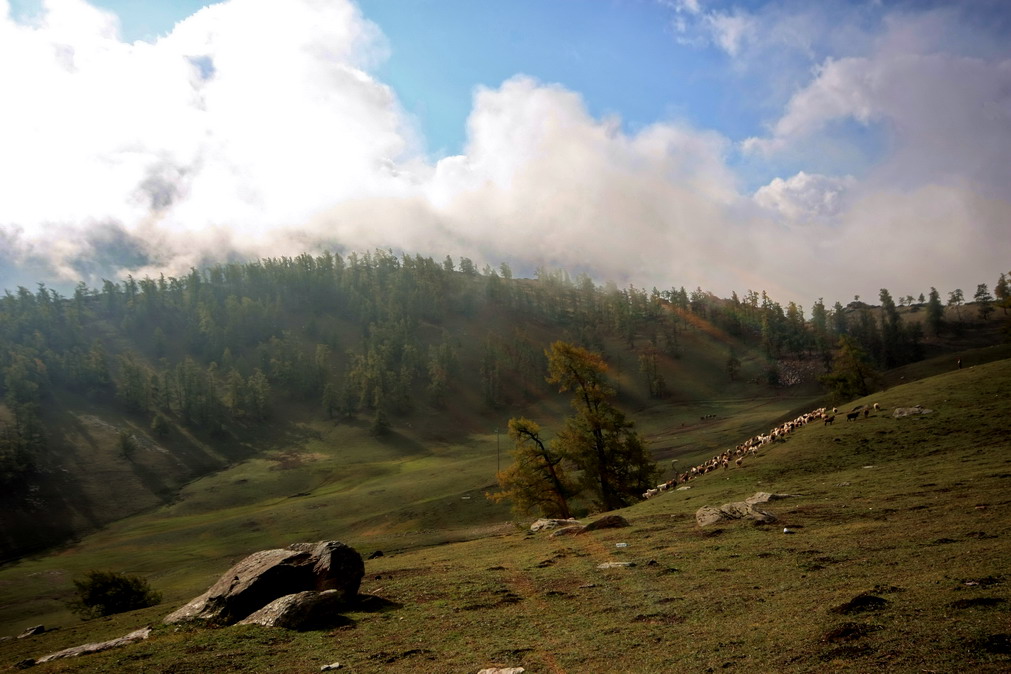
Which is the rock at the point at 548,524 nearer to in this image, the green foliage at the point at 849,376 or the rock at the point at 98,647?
the rock at the point at 98,647

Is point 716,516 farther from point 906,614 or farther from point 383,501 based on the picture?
point 383,501

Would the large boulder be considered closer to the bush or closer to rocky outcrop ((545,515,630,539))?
rocky outcrop ((545,515,630,539))

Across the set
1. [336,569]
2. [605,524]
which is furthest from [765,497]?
[336,569]

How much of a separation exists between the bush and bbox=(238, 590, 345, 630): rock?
3313 cm

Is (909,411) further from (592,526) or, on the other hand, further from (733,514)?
(592,526)

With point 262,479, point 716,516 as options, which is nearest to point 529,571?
point 716,516

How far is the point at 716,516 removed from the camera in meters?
30.0

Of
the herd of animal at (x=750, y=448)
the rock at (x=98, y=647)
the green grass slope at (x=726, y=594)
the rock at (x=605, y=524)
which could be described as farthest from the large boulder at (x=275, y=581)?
the herd of animal at (x=750, y=448)

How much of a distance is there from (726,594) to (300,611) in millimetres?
14700

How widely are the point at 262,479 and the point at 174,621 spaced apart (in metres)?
157

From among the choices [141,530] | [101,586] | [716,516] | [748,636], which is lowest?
[141,530]

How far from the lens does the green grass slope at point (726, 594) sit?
41.0 feet

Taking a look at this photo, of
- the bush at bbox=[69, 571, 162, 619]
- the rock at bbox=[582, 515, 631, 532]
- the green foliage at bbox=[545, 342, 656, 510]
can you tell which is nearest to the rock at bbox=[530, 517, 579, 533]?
the rock at bbox=[582, 515, 631, 532]

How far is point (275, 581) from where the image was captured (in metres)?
22.6
